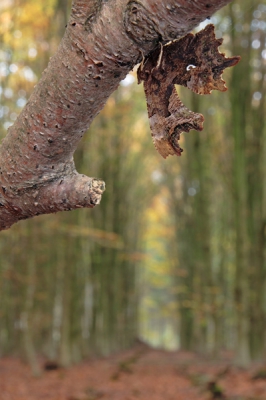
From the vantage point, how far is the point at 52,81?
51.3 inches

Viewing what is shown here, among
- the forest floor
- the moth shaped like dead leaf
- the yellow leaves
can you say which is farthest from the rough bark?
the yellow leaves

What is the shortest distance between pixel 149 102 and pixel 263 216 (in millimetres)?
8423

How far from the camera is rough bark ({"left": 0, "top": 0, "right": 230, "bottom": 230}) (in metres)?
1.16

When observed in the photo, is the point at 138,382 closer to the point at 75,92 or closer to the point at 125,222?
the point at 125,222

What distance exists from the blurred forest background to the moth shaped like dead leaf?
648 centimetres

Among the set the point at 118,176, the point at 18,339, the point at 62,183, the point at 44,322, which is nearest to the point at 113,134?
the point at 118,176

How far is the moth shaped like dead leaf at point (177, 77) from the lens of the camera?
1.36 meters

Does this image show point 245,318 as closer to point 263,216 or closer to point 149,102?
Result: point 263,216

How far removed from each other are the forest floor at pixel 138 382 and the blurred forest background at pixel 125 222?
610 millimetres

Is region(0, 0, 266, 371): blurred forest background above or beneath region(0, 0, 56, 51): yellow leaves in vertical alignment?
beneath

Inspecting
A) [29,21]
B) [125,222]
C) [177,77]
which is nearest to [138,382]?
[125,222]

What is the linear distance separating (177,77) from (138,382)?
8.05 metres

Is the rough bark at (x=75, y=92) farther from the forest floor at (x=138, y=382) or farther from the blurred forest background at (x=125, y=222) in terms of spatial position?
the blurred forest background at (x=125, y=222)

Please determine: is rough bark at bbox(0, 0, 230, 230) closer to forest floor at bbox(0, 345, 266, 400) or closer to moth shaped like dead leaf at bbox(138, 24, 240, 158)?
moth shaped like dead leaf at bbox(138, 24, 240, 158)
